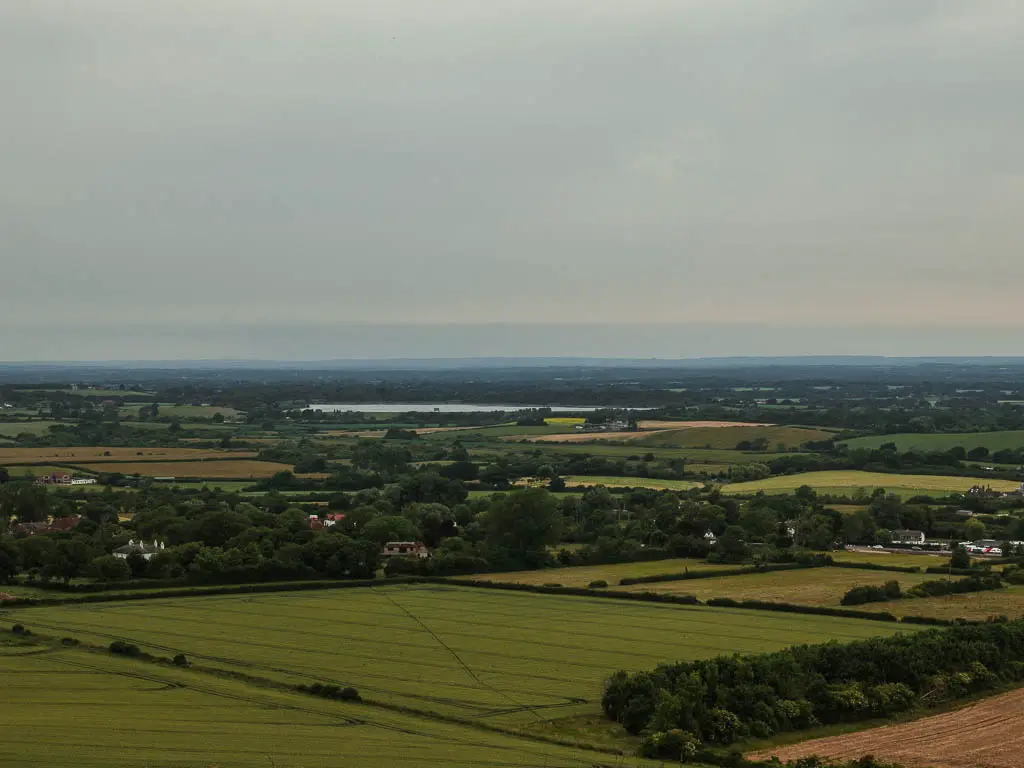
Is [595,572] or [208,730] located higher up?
[208,730]

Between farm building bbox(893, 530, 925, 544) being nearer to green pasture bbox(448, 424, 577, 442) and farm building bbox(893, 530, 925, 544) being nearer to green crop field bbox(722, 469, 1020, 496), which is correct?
green crop field bbox(722, 469, 1020, 496)

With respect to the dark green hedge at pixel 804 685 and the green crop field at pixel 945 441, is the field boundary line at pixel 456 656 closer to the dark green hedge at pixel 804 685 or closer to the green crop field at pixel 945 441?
the dark green hedge at pixel 804 685

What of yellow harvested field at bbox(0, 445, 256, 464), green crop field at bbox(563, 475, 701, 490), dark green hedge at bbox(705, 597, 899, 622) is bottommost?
green crop field at bbox(563, 475, 701, 490)

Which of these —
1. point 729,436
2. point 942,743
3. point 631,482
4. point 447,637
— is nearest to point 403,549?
point 447,637

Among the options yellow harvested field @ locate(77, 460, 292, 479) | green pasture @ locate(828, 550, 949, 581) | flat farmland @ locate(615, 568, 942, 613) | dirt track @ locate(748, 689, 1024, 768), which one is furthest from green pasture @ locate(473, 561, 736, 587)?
yellow harvested field @ locate(77, 460, 292, 479)

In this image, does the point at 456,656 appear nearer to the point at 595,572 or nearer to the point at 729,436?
the point at 595,572

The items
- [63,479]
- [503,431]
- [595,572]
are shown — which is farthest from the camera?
[503,431]
